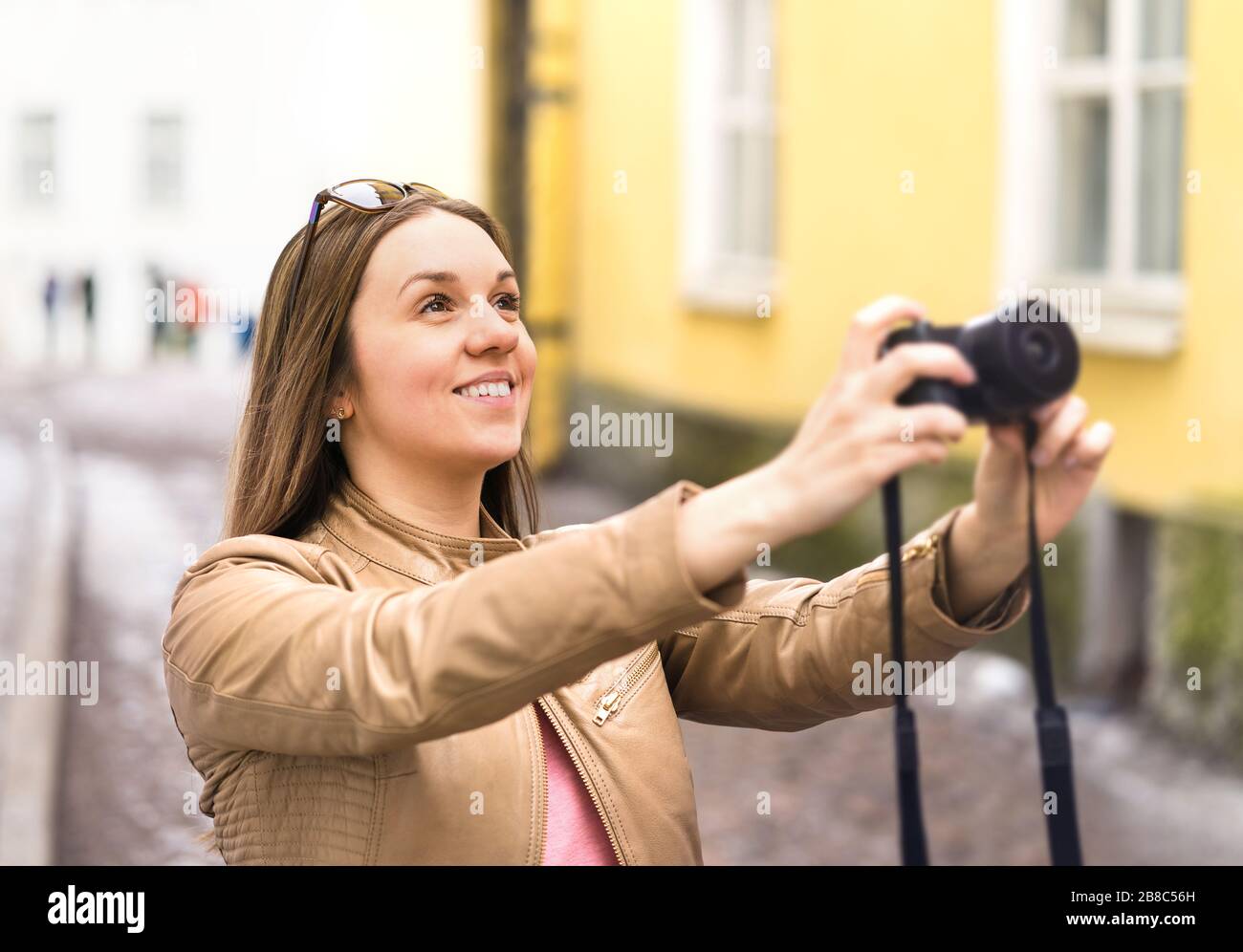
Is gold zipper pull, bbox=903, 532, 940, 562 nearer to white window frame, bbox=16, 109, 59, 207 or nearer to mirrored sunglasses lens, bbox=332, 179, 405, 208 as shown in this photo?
mirrored sunglasses lens, bbox=332, 179, 405, 208

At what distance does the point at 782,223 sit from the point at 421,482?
872 cm

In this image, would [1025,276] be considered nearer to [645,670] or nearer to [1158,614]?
[1158,614]

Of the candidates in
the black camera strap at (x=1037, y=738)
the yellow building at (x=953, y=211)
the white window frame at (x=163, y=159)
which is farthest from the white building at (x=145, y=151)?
the black camera strap at (x=1037, y=738)

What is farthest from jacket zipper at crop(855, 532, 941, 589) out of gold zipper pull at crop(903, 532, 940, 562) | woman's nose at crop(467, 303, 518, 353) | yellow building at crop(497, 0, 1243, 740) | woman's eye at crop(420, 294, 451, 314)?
yellow building at crop(497, 0, 1243, 740)

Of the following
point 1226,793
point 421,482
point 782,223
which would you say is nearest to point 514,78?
point 782,223

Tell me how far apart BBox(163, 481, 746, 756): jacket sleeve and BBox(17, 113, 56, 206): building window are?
102ft

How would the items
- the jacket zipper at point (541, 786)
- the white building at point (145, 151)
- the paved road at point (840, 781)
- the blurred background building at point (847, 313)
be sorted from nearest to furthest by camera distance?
the jacket zipper at point (541, 786) → the paved road at point (840, 781) → the blurred background building at point (847, 313) → the white building at point (145, 151)

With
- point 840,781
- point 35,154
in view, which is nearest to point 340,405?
point 840,781

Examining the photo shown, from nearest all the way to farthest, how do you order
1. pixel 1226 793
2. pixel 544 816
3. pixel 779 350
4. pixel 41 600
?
pixel 544 816, pixel 1226 793, pixel 41 600, pixel 779 350

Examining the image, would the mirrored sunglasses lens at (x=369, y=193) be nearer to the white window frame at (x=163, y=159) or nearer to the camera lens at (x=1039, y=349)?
the camera lens at (x=1039, y=349)

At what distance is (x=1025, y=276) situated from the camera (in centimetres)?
856

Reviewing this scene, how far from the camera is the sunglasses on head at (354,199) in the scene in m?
2.46

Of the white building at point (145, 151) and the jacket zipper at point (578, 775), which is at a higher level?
the white building at point (145, 151)

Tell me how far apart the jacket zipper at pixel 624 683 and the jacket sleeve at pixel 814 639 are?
0.23 feet
